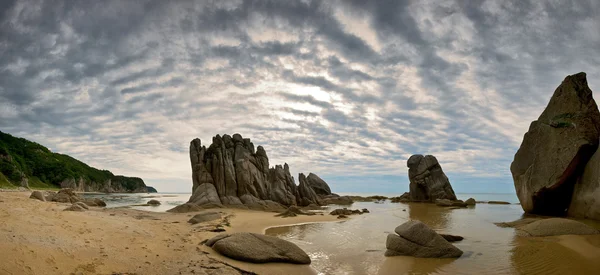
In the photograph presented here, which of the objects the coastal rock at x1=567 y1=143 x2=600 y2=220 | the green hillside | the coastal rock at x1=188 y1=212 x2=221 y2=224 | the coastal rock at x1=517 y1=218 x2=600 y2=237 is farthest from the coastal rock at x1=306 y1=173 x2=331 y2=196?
the green hillside

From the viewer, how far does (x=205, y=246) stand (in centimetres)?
1311

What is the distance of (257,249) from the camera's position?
1159 cm

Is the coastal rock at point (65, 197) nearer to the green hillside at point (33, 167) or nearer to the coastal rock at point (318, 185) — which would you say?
the coastal rock at point (318, 185)

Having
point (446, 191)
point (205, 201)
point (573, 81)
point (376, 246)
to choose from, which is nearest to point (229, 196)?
point (205, 201)

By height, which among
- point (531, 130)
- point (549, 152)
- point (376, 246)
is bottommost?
point (376, 246)

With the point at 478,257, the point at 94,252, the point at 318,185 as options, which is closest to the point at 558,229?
the point at 478,257

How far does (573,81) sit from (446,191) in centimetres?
3844

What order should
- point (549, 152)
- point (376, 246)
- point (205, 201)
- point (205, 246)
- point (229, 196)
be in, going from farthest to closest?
point (229, 196)
point (205, 201)
point (549, 152)
point (376, 246)
point (205, 246)

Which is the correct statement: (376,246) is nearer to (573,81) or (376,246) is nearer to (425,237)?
(425,237)

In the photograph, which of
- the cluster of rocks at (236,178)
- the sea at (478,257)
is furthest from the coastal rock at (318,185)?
the sea at (478,257)

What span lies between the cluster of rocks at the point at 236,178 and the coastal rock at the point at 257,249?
28591 mm

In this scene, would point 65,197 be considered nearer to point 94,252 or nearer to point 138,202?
point 138,202

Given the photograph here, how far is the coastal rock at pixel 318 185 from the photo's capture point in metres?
76.9

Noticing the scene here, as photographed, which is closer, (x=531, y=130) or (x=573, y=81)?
(x=573, y=81)
